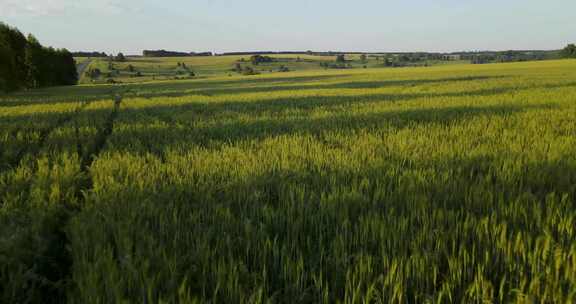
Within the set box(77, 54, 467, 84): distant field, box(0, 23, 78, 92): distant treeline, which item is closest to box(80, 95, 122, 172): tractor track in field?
box(0, 23, 78, 92): distant treeline

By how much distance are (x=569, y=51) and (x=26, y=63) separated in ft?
412

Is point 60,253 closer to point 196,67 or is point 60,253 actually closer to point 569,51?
point 196,67

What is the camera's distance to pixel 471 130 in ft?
18.4

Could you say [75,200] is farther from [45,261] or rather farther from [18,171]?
[18,171]

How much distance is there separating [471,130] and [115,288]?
228 inches

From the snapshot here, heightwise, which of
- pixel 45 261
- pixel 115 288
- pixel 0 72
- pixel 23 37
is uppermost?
pixel 23 37

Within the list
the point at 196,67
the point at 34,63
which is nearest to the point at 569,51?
the point at 196,67

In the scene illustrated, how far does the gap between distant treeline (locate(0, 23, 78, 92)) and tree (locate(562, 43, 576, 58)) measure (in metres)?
122

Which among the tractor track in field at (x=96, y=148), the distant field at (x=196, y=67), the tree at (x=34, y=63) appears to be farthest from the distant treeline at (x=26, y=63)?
the distant field at (x=196, y=67)

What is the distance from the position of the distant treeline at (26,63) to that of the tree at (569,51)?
402ft

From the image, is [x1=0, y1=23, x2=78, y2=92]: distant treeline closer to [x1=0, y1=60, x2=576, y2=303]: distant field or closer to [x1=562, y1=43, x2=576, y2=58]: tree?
[x1=0, y1=60, x2=576, y2=303]: distant field

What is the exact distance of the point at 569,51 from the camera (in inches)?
3745

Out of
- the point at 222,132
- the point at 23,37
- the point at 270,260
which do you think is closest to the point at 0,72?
the point at 23,37

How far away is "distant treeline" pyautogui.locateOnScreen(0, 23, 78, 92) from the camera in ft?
98.7
